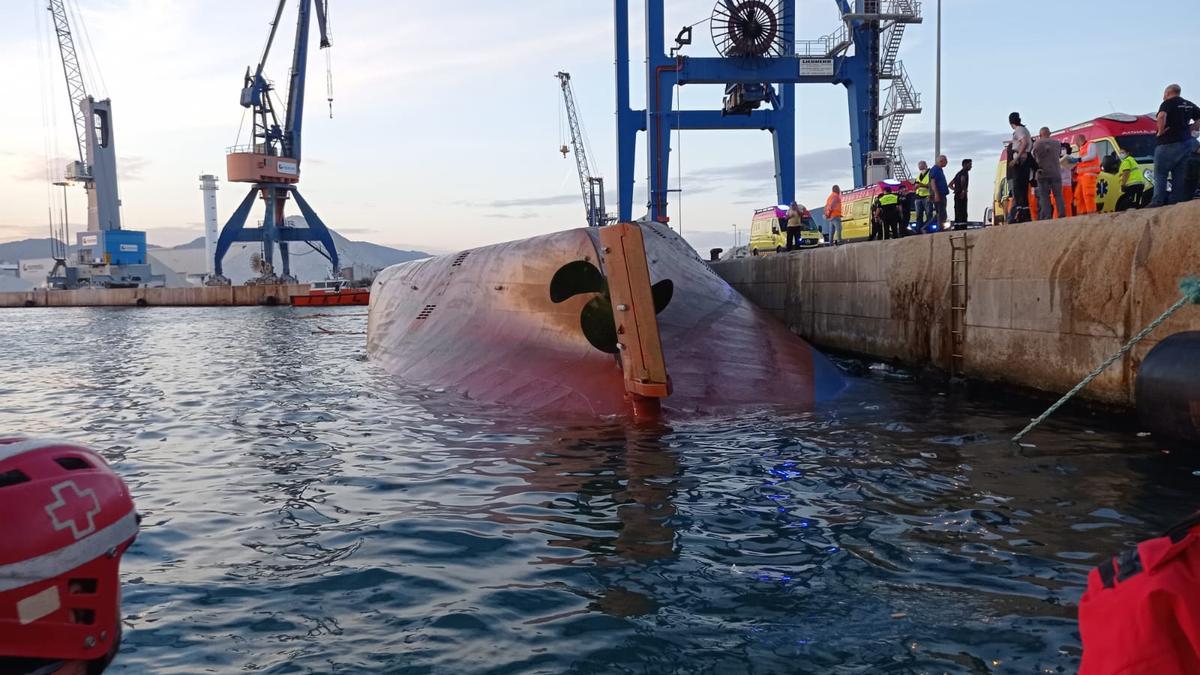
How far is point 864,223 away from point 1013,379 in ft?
45.0

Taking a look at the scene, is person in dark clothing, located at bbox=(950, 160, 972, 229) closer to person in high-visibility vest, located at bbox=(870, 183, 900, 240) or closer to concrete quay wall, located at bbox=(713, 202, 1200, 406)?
person in high-visibility vest, located at bbox=(870, 183, 900, 240)

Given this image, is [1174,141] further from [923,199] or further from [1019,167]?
[923,199]

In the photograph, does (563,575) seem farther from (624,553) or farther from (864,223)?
(864,223)

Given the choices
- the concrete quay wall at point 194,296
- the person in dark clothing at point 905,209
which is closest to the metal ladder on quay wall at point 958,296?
the person in dark clothing at point 905,209

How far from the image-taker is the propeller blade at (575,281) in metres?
10.7

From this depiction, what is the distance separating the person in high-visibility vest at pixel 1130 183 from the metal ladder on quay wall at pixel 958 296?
5769mm

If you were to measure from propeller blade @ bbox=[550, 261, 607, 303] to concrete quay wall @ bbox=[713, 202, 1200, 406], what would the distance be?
525 cm

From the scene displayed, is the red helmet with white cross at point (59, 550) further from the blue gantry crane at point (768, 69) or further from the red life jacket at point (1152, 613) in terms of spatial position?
the blue gantry crane at point (768, 69)

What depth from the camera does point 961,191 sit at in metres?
17.3

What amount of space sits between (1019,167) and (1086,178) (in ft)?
12.8

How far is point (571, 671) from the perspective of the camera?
368 centimetres

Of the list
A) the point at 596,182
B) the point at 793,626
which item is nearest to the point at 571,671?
the point at 793,626

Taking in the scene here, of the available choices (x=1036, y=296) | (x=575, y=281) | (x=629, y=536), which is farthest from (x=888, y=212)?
(x=629, y=536)

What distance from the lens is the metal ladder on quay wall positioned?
11891 mm
